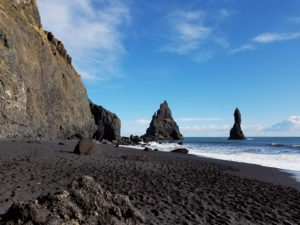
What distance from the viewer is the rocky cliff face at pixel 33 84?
28.7 m

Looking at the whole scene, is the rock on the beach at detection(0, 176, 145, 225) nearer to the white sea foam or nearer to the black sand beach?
the black sand beach

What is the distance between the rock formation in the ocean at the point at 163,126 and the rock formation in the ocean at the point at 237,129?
1565 inches

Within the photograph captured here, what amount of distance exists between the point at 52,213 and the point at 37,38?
148 feet

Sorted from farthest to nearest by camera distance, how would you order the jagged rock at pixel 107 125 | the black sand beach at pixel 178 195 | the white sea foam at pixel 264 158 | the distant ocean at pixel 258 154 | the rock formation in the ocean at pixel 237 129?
the rock formation in the ocean at pixel 237 129
the jagged rock at pixel 107 125
the distant ocean at pixel 258 154
the white sea foam at pixel 264 158
the black sand beach at pixel 178 195

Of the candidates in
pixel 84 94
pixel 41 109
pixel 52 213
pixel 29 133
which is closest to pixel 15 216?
pixel 52 213

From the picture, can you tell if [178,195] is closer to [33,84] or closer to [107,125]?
[33,84]

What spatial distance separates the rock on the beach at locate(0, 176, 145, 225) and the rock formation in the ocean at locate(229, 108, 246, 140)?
164 metres

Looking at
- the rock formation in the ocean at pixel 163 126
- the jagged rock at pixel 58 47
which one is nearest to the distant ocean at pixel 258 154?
the jagged rock at pixel 58 47

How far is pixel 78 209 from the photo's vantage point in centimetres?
403

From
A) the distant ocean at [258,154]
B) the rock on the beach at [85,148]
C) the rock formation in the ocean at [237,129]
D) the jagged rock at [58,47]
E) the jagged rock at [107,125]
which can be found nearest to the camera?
the rock on the beach at [85,148]

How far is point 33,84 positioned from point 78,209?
37385 millimetres

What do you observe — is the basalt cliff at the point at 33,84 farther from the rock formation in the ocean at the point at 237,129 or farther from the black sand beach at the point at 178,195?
the rock formation in the ocean at the point at 237,129

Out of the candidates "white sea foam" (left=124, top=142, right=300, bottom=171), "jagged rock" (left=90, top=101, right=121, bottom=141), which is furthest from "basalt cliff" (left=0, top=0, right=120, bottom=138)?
"white sea foam" (left=124, top=142, right=300, bottom=171)

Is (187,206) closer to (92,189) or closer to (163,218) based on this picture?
(163,218)
